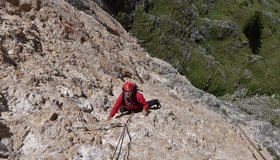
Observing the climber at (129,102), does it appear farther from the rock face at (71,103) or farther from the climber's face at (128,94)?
the rock face at (71,103)

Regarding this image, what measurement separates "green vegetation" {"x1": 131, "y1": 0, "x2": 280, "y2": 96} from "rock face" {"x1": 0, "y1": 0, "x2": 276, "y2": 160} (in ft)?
71.9

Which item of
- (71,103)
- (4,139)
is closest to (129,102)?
(71,103)

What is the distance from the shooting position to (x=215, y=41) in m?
46.1

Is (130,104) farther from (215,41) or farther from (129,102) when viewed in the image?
(215,41)

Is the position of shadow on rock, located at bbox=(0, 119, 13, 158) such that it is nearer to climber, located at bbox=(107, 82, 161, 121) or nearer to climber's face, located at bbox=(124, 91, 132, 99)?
climber, located at bbox=(107, 82, 161, 121)

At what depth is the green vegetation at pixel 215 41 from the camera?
135ft

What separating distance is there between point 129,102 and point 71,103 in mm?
2306

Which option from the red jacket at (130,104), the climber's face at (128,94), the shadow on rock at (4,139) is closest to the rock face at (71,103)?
the shadow on rock at (4,139)

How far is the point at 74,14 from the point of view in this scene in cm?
1934

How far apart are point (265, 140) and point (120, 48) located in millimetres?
10588

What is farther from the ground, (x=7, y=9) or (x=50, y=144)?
(x=7, y=9)

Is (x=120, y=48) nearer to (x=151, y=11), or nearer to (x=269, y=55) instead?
(x=151, y=11)

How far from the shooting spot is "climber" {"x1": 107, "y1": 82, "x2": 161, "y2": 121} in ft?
42.2

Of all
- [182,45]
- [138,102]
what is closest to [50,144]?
[138,102]
